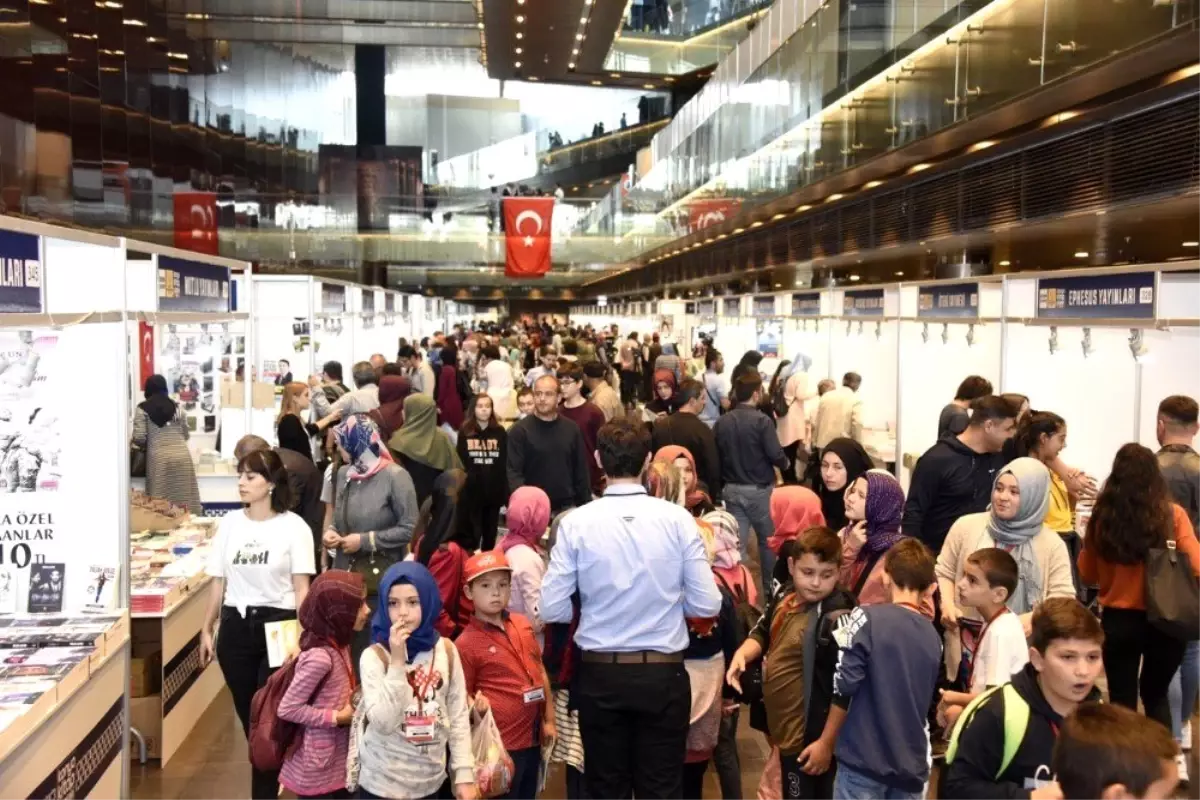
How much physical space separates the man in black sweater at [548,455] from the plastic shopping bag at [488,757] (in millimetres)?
3150

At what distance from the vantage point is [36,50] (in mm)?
8805

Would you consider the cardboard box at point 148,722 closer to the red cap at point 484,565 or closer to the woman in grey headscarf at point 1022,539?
the red cap at point 484,565

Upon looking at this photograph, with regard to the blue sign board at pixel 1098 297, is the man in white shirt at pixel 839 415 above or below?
below

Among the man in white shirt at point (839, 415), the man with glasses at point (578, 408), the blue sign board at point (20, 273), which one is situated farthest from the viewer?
the man in white shirt at point (839, 415)

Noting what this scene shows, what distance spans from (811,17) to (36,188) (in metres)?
8.91

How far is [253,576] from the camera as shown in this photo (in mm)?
4781

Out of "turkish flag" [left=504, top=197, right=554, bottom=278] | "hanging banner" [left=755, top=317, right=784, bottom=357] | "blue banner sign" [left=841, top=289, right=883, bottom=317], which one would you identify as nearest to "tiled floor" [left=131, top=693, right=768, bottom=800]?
"blue banner sign" [left=841, top=289, right=883, bottom=317]

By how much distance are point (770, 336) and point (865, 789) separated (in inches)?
461

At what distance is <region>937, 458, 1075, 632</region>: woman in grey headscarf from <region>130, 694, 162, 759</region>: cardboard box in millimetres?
3587

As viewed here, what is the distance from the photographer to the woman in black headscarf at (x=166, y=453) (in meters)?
7.93

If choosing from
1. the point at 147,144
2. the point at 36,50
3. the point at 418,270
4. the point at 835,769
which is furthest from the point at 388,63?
the point at 835,769

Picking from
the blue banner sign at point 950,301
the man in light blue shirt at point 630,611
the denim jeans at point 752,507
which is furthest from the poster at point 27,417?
the blue banner sign at point 950,301

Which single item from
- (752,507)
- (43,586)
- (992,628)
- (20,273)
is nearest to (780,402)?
(752,507)

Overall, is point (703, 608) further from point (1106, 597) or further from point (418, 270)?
point (418, 270)
